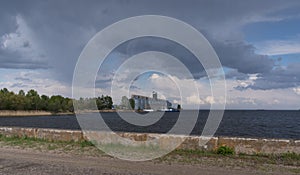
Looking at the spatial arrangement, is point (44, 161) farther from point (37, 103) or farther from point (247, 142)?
point (37, 103)

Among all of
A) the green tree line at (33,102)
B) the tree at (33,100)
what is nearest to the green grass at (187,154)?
the green tree line at (33,102)

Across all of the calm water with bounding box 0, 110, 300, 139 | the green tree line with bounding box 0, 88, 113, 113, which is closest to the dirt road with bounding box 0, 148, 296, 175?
the calm water with bounding box 0, 110, 300, 139

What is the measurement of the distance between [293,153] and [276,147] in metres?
0.55

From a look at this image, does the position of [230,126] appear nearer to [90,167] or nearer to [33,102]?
[90,167]

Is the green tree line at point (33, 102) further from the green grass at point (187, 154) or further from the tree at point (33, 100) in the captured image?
the green grass at point (187, 154)

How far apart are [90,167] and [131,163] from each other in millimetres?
1276

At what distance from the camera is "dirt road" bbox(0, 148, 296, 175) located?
799cm

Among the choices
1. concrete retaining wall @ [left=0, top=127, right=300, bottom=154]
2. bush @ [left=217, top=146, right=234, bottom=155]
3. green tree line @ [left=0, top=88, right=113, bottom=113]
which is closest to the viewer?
concrete retaining wall @ [left=0, top=127, right=300, bottom=154]

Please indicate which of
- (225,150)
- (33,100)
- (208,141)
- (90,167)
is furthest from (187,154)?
(33,100)

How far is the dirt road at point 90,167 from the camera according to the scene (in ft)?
26.2

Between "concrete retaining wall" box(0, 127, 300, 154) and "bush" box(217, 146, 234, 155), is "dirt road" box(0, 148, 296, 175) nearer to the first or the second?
"bush" box(217, 146, 234, 155)

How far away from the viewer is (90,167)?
8.58m

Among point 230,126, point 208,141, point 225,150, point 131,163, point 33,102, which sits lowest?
point 230,126

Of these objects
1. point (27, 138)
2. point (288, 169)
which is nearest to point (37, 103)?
point (27, 138)
